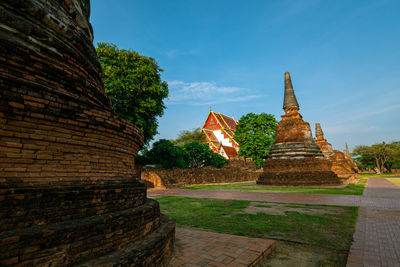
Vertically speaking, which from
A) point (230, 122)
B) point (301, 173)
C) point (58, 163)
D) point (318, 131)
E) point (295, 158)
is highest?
point (230, 122)

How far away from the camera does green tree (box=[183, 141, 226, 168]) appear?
914 inches

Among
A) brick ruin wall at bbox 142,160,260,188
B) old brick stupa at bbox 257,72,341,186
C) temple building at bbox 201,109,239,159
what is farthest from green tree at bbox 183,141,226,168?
temple building at bbox 201,109,239,159

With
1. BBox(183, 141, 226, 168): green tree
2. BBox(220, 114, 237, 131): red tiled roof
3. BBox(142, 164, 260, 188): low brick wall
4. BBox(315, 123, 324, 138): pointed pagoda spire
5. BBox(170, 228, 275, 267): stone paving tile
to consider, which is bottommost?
BBox(170, 228, 275, 267): stone paving tile

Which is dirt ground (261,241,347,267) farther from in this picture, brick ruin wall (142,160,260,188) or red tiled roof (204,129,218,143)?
red tiled roof (204,129,218,143)

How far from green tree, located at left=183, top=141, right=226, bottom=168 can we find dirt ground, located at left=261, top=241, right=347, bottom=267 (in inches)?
751

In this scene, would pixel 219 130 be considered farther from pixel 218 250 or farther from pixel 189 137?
pixel 218 250

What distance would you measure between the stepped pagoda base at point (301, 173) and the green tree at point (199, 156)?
9.67m

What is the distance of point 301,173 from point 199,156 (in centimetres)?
1198

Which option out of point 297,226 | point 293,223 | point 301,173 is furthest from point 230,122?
point 297,226

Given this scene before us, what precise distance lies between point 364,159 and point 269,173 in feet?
170

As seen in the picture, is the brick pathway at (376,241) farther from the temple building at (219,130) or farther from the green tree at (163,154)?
the temple building at (219,130)

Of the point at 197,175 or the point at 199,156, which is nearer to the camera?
the point at 197,175

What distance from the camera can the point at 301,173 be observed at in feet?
45.1

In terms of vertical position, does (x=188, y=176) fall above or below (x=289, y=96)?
below
